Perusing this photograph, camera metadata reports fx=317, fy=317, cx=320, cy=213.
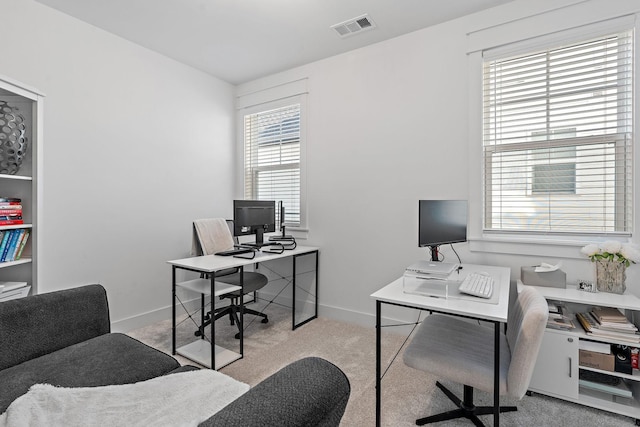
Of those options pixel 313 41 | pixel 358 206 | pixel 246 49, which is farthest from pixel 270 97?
pixel 358 206

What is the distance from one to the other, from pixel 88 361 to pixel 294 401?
131 cm

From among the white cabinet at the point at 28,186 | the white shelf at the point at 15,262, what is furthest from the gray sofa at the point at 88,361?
the white cabinet at the point at 28,186

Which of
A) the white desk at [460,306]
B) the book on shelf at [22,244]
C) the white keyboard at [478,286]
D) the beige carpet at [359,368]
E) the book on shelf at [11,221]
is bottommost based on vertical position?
the beige carpet at [359,368]

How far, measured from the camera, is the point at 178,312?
3.47 meters

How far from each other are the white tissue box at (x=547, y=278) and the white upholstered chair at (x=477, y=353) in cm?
40

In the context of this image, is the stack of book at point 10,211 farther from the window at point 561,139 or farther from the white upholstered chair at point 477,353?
the window at point 561,139

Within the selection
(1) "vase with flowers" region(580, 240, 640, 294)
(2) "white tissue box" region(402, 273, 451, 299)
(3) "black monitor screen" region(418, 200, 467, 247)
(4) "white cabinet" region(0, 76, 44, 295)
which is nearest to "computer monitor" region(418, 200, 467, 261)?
(3) "black monitor screen" region(418, 200, 467, 247)

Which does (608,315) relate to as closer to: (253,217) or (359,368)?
(359,368)

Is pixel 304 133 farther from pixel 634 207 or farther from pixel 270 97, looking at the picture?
pixel 634 207

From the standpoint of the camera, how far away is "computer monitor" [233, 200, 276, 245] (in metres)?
2.93

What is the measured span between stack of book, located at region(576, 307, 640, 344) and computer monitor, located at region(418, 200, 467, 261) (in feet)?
2.88

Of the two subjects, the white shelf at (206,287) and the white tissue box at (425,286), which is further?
the white shelf at (206,287)

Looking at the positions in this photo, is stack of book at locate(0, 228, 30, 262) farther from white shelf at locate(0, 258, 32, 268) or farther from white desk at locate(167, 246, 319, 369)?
white desk at locate(167, 246, 319, 369)

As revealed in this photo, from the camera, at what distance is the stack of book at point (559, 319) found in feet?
6.41
